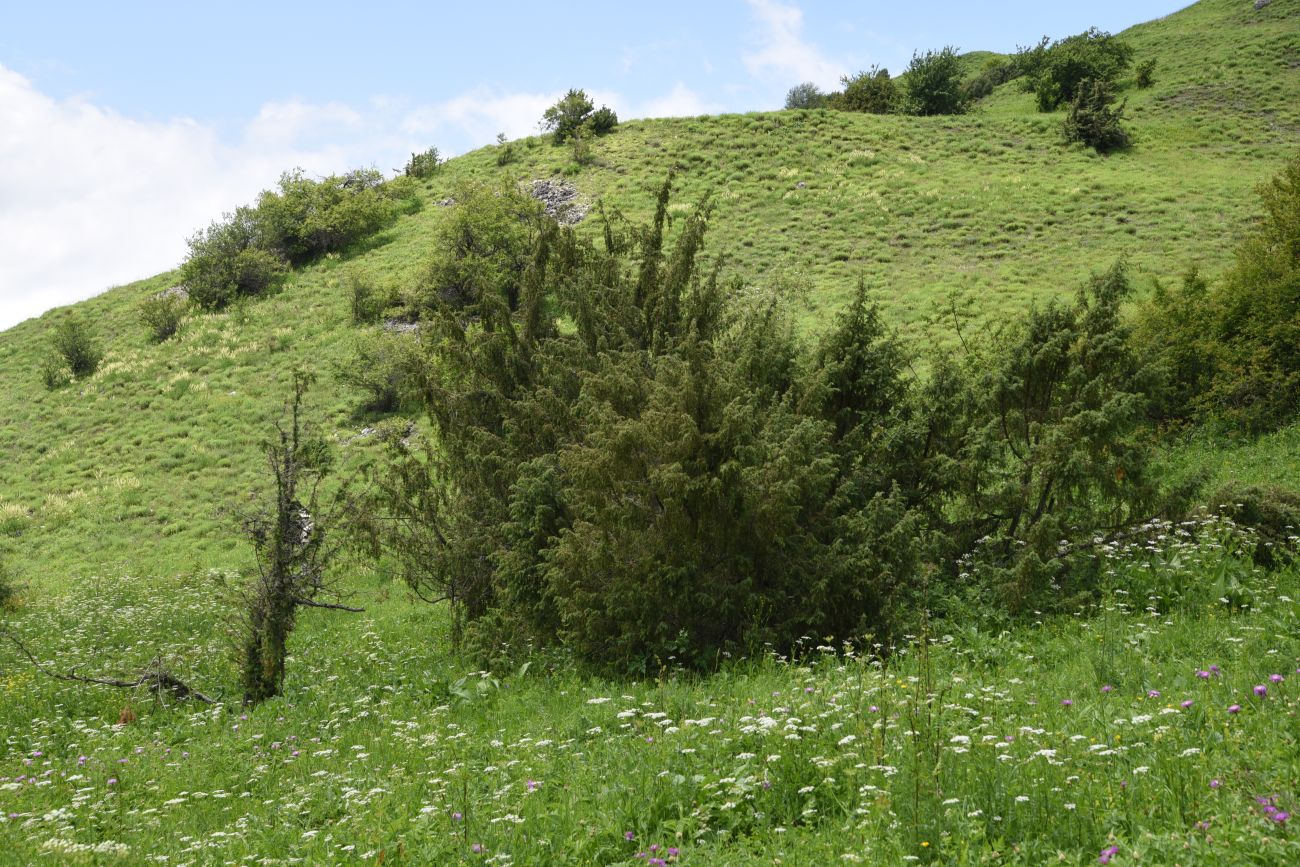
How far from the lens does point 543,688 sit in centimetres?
866

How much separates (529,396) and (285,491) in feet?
11.7

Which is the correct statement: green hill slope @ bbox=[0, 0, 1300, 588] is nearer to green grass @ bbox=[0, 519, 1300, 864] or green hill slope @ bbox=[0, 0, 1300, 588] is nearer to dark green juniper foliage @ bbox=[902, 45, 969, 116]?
dark green juniper foliage @ bbox=[902, 45, 969, 116]

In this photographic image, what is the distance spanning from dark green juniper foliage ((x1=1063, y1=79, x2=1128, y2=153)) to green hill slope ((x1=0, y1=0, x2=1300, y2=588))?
117 centimetres

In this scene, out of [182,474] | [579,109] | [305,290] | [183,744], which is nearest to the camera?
[183,744]

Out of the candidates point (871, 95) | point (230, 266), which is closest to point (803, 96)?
point (871, 95)

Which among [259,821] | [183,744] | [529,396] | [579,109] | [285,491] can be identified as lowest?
[183,744]

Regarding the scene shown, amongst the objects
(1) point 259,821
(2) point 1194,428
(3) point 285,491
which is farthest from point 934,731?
(2) point 1194,428

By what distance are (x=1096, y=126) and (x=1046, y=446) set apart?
4574cm

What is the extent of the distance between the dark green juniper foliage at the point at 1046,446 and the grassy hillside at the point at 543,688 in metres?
1.30

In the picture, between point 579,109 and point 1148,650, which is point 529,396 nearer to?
point 1148,650

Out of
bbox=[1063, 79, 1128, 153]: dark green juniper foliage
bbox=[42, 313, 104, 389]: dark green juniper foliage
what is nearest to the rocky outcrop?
bbox=[42, 313, 104, 389]: dark green juniper foliage

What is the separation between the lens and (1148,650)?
7023 millimetres

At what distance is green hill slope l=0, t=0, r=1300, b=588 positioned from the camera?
28.6 m

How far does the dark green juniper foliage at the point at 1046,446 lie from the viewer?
379 inches
